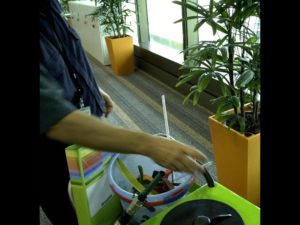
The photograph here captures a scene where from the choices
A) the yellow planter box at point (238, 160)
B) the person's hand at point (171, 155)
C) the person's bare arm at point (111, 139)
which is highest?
the person's bare arm at point (111, 139)

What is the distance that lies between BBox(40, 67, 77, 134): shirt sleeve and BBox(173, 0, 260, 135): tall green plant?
36.6 inches

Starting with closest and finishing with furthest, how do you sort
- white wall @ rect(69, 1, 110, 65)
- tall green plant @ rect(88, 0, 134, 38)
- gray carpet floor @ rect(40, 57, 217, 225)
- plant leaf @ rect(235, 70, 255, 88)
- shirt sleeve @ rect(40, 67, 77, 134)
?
shirt sleeve @ rect(40, 67, 77, 134)
plant leaf @ rect(235, 70, 255, 88)
gray carpet floor @ rect(40, 57, 217, 225)
tall green plant @ rect(88, 0, 134, 38)
white wall @ rect(69, 1, 110, 65)

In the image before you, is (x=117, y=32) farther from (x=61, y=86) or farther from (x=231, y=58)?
(x=61, y=86)

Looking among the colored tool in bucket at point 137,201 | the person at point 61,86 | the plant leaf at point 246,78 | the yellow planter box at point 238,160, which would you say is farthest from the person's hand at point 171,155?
the yellow planter box at point 238,160

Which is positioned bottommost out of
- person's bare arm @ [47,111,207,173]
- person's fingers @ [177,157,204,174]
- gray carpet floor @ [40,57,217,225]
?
gray carpet floor @ [40,57,217,225]

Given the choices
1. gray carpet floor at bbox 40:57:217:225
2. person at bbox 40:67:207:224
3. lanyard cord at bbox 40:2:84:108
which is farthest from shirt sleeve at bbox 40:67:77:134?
gray carpet floor at bbox 40:57:217:225

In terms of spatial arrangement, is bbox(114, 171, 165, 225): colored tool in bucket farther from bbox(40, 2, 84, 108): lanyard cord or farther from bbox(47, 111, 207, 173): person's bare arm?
bbox(40, 2, 84, 108): lanyard cord

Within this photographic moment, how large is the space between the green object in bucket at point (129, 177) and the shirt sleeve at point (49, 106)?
0.47m

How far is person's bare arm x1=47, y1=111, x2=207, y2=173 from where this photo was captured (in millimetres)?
607

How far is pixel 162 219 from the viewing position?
2.83 ft

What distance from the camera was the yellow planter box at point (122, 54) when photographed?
408cm

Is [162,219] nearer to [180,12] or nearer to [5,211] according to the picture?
[5,211]

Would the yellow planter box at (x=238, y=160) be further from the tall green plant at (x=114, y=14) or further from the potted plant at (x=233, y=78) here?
the tall green plant at (x=114, y=14)
